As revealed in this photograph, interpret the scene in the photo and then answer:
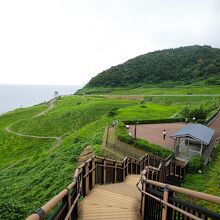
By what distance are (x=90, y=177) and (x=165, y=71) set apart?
12636 cm

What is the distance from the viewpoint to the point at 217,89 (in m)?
78.7

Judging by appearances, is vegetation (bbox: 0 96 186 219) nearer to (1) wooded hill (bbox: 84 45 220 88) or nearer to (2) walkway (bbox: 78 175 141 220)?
(2) walkway (bbox: 78 175 141 220)

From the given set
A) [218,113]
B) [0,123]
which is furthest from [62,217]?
[0,123]

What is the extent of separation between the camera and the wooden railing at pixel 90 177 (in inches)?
187

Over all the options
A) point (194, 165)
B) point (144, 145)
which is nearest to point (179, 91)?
point (144, 145)

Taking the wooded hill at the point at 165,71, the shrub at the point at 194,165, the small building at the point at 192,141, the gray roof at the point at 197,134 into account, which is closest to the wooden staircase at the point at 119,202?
the shrub at the point at 194,165

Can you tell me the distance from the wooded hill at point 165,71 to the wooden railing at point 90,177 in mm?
96798

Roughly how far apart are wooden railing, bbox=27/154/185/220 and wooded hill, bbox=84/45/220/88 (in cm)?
9680

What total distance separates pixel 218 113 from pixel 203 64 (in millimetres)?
86170

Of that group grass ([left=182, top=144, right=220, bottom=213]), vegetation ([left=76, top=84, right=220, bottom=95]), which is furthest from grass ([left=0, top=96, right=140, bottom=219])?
vegetation ([left=76, top=84, right=220, bottom=95])

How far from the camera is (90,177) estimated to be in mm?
9609

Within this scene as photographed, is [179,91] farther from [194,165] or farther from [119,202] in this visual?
[119,202]

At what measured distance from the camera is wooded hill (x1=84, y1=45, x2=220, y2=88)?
117 meters

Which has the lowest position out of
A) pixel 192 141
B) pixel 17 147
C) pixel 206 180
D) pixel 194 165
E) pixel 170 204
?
pixel 17 147
